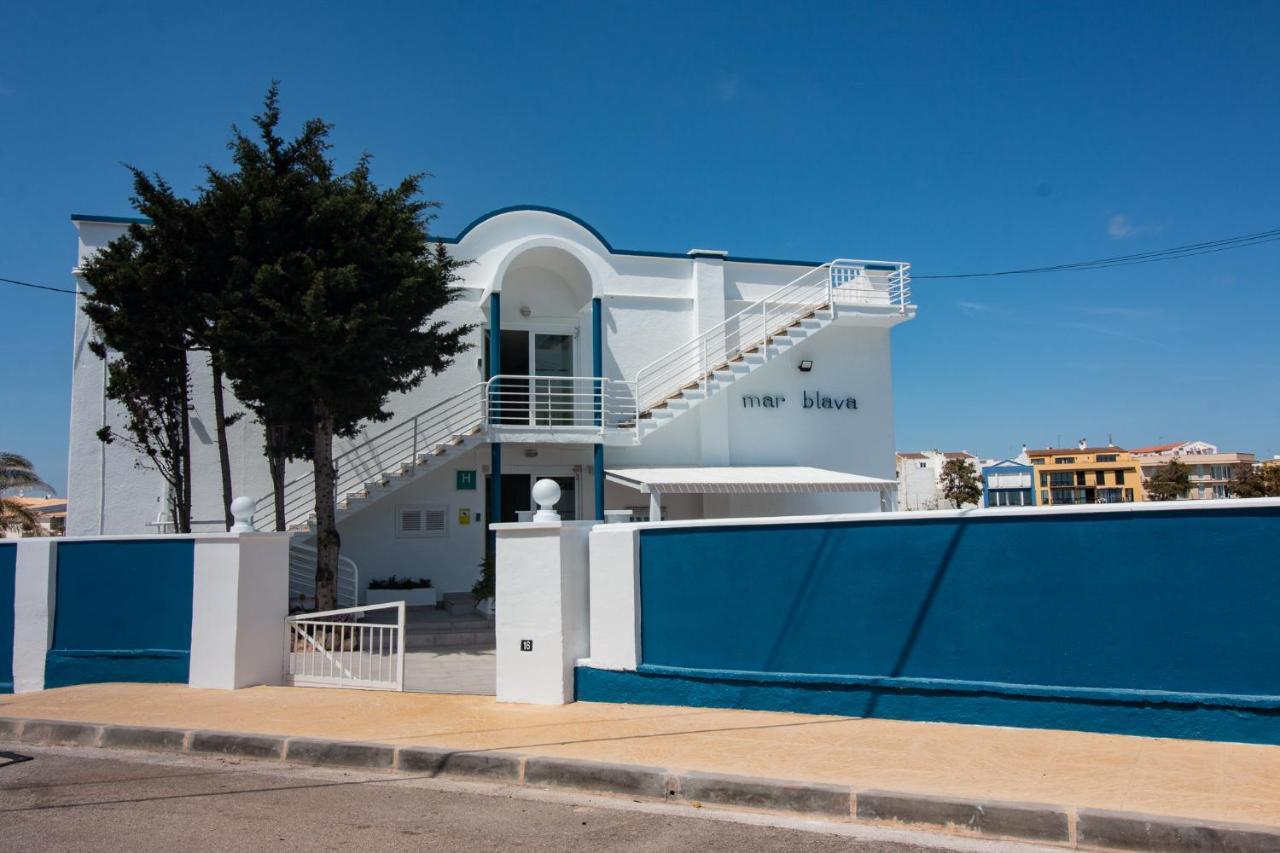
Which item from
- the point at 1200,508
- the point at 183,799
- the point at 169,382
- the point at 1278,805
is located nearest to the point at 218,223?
the point at 169,382

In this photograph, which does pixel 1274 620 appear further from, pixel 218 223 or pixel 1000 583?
pixel 218 223

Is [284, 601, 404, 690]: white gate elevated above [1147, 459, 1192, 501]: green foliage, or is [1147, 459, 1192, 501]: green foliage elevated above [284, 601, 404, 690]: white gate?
[1147, 459, 1192, 501]: green foliage

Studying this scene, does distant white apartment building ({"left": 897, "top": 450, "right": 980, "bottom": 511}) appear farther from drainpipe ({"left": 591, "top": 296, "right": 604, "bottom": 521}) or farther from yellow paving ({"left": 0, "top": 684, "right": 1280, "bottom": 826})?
yellow paving ({"left": 0, "top": 684, "right": 1280, "bottom": 826})

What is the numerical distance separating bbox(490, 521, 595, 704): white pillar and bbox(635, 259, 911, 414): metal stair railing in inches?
414

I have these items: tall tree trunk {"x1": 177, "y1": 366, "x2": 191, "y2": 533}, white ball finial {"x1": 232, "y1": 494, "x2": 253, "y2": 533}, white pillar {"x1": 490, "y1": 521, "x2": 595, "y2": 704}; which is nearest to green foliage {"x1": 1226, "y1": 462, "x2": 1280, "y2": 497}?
white pillar {"x1": 490, "y1": 521, "x2": 595, "y2": 704}

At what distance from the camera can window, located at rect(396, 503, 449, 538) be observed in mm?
18109

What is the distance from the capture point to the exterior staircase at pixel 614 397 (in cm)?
1730

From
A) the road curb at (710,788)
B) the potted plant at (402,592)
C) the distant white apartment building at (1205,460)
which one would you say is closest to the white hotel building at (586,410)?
the potted plant at (402,592)

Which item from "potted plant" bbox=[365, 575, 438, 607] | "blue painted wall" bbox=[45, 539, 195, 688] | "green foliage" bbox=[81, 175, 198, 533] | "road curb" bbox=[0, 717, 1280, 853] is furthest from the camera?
"potted plant" bbox=[365, 575, 438, 607]

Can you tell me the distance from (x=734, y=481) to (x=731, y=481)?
6cm

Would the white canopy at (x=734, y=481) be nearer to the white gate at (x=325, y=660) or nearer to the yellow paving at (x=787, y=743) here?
the white gate at (x=325, y=660)

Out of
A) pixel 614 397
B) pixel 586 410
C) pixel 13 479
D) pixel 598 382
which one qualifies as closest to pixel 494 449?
pixel 586 410

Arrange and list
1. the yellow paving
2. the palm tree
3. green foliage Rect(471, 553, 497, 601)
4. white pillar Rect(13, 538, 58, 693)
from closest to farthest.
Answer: the yellow paving < white pillar Rect(13, 538, 58, 693) < green foliage Rect(471, 553, 497, 601) < the palm tree

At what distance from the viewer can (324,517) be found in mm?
14336
